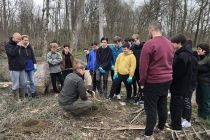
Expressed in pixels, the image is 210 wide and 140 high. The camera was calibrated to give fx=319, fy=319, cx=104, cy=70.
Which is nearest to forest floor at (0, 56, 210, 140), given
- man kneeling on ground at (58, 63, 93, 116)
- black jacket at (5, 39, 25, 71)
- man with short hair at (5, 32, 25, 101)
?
man kneeling on ground at (58, 63, 93, 116)

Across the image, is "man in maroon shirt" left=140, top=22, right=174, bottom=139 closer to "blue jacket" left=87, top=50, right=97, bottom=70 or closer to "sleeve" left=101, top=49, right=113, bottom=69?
"sleeve" left=101, top=49, right=113, bottom=69

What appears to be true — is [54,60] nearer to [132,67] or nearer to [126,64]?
[126,64]

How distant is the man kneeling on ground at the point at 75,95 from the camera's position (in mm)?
A: 6352

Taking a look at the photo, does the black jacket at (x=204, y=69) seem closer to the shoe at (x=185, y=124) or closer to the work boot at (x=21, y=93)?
the shoe at (x=185, y=124)

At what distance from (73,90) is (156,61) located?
1.96 metres

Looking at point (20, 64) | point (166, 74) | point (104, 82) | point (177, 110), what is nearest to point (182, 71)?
point (166, 74)

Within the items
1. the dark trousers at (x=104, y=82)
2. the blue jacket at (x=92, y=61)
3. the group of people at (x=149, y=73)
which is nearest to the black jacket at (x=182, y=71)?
the group of people at (x=149, y=73)

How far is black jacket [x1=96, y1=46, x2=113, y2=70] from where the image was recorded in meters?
8.42

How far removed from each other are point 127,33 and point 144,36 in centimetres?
485

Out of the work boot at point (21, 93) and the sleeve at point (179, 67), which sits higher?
the sleeve at point (179, 67)

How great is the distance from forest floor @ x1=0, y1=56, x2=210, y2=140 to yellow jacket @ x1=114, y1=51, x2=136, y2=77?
83cm

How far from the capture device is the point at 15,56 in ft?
26.1

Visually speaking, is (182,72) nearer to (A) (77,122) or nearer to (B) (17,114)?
(A) (77,122)

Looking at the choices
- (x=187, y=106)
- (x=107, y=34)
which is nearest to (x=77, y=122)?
(x=187, y=106)
